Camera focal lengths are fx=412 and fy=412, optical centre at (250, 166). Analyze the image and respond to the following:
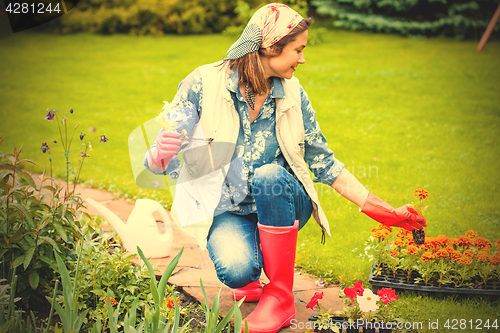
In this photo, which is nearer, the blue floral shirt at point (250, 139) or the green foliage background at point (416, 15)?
the blue floral shirt at point (250, 139)

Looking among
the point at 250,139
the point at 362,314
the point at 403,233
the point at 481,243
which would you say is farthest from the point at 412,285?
the point at 250,139

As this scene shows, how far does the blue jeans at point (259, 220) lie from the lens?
1.75 meters

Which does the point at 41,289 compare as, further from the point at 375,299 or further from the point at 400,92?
the point at 400,92

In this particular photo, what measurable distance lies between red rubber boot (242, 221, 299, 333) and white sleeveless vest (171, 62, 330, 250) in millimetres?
283

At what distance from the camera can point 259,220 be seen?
181cm

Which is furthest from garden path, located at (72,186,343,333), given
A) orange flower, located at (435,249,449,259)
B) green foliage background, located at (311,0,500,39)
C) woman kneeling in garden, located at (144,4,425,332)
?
green foliage background, located at (311,0,500,39)

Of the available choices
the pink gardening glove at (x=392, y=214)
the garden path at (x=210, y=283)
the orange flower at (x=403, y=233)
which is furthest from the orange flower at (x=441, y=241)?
the garden path at (x=210, y=283)

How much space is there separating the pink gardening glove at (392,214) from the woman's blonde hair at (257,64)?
0.72 metres

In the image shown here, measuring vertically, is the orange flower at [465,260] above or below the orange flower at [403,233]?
below

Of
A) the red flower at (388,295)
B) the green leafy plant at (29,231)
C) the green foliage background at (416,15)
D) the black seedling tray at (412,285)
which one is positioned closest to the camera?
the red flower at (388,295)

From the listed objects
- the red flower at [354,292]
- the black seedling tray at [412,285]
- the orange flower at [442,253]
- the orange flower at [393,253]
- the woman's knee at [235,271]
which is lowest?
the black seedling tray at [412,285]

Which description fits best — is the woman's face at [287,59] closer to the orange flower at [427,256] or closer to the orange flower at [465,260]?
the orange flower at [427,256]

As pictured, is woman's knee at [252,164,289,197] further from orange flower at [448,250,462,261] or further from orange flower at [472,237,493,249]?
orange flower at [472,237,493,249]

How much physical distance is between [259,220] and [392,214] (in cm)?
60
